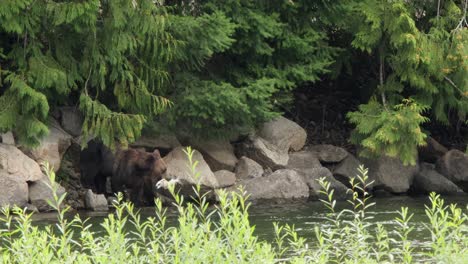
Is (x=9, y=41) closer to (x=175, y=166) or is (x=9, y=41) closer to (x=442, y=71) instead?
(x=175, y=166)

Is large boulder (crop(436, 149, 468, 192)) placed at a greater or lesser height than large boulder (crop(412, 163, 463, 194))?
greater

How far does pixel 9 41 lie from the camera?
63.0 feet

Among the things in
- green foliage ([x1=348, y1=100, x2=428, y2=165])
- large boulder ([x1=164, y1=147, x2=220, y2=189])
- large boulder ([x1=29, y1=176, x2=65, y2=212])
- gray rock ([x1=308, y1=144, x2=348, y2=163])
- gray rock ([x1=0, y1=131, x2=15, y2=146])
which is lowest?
large boulder ([x1=29, y1=176, x2=65, y2=212])

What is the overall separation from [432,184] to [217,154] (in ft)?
15.0

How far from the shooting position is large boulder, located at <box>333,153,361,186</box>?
21.1 m

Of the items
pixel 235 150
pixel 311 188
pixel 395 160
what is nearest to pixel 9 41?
pixel 235 150

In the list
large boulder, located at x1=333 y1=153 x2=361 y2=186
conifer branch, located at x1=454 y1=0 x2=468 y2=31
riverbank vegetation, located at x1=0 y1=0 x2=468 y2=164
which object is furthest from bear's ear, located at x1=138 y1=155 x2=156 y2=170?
conifer branch, located at x1=454 y1=0 x2=468 y2=31

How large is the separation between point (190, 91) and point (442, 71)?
5198 millimetres

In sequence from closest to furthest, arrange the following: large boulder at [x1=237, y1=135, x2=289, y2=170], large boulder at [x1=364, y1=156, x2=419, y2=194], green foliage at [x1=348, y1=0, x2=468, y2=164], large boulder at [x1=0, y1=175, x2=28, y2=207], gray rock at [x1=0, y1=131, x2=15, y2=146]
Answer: large boulder at [x1=0, y1=175, x2=28, y2=207] < gray rock at [x1=0, y1=131, x2=15, y2=146] < green foliage at [x1=348, y1=0, x2=468, y2=164] < large boulder at [x1=237, y1=135, x2=289, y2=170] < large boulder at [x1=364, y1=156, x2=419, y2=194]

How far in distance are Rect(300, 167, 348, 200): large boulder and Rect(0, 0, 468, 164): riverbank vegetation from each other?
1.03 m

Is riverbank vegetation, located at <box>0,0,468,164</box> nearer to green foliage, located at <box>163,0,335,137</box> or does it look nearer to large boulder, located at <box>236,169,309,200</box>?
green foliage, located at <box>163,0,335,137</box>

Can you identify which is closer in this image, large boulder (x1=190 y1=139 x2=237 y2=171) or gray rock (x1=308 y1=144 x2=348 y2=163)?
large boulder (x1=190 y1=139 x2=237 y2=171)

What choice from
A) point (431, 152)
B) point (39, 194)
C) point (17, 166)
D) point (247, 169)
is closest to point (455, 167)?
point (431, 152)

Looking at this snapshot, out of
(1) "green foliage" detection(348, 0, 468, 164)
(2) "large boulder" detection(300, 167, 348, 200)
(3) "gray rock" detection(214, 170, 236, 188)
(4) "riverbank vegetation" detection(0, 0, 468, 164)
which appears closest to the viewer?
(4) "riverbank vegetation" detection(0, 0, 468, 164)
